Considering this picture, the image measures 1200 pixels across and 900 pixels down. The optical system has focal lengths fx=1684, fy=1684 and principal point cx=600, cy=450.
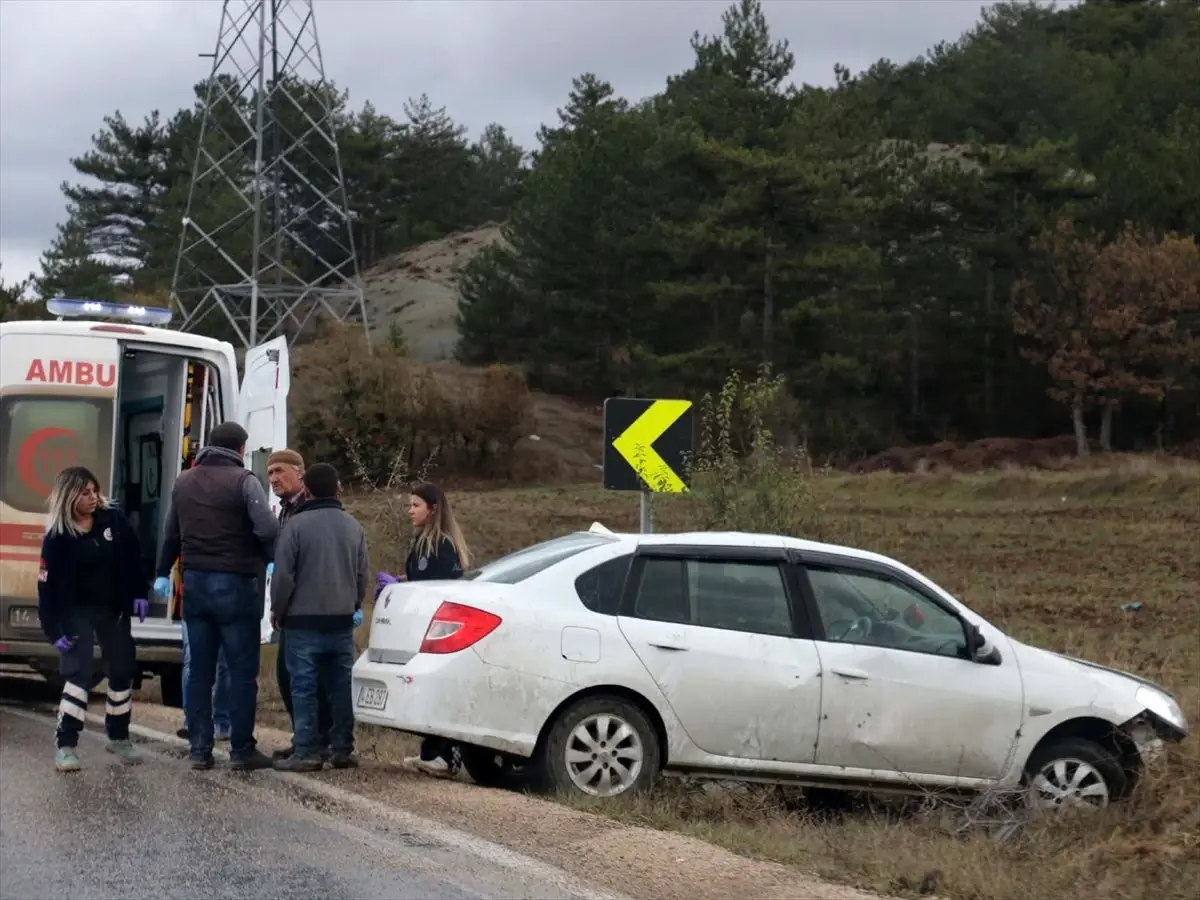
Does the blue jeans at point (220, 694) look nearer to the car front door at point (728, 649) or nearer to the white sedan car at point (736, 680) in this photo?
the white sedan car at point (736, 680)

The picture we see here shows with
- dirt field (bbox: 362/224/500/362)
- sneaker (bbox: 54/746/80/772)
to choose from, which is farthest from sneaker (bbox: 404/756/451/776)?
dirt field (bbox: 362/224/500/362)

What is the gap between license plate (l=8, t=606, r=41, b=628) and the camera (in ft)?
40.8

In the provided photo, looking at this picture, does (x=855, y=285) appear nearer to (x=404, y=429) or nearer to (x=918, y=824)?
(x=404, y=429)

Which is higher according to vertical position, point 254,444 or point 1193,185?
point 1193,185

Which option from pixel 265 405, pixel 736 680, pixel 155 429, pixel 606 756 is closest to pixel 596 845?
pixel 606 756

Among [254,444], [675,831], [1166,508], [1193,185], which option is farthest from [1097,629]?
[1193,185]

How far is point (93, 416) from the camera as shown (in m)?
12.9

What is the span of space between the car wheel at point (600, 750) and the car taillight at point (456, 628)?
614mm

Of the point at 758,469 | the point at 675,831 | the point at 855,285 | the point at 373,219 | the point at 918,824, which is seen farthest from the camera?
the point at 373,219

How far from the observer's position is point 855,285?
5559cm

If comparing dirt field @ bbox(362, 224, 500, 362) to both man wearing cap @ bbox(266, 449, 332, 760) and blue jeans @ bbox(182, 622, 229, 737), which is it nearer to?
blue jeans @ bbox(182, 622, 229, 737)

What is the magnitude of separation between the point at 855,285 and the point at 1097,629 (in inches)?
1420

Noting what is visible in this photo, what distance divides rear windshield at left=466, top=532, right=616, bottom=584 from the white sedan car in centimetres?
2

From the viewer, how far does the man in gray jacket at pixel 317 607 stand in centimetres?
930
